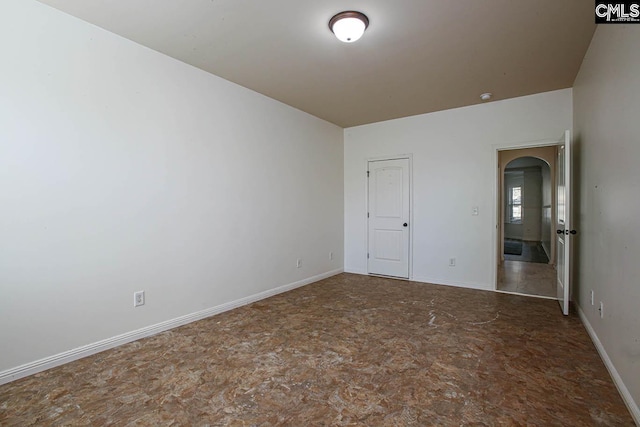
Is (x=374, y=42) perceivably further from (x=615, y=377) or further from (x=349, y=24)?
(x=615, y=377)

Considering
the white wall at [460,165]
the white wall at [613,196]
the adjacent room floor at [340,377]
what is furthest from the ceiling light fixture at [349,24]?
the white wall at [460,165]

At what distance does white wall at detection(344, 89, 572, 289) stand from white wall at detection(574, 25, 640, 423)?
2.91 ft

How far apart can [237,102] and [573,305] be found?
4617mm

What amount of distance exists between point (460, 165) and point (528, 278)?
2.28 metres

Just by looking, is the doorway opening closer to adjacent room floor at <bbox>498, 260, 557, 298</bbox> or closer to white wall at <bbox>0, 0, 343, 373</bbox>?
adjacent room floor at <bbox>498, 260, 557, 298</bbox>

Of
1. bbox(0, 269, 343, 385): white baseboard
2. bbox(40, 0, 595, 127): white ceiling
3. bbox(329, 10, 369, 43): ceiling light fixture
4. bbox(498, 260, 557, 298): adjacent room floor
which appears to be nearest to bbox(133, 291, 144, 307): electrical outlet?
bbox(0, 269, 343, 385): white baseboard

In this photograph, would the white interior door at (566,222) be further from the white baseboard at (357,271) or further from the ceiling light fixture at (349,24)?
the white baseboard at (357,271)

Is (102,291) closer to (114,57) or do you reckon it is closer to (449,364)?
(114,57)

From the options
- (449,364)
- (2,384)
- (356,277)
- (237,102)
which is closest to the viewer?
(2,384)

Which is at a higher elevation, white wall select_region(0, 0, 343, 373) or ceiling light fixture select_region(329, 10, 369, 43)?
ceiling light fixture select_region(329, 10, 369, 43)

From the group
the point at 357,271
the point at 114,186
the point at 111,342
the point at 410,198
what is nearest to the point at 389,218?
the point at 410,198

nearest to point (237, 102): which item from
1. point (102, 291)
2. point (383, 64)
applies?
point (383, 64)

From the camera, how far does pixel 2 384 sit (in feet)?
6.89

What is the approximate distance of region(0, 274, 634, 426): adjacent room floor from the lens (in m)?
1.79
